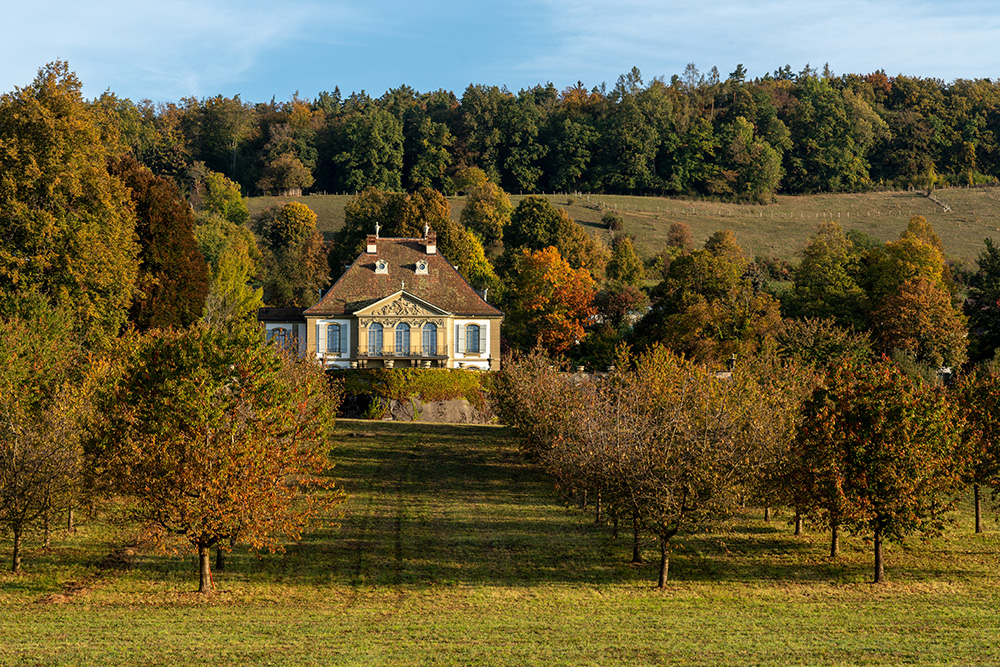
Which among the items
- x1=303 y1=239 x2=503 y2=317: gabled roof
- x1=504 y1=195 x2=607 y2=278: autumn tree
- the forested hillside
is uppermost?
the forested hillside

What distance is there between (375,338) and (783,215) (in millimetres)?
76372

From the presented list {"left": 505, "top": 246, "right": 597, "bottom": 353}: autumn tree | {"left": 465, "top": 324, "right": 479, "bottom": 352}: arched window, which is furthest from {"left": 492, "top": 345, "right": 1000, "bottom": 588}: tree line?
{"left": 505, "top": 246, "right": 597, "bottom": 353}: autumn tree

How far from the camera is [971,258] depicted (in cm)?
9231

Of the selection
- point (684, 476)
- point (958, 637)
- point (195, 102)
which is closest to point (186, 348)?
point (684, 476)

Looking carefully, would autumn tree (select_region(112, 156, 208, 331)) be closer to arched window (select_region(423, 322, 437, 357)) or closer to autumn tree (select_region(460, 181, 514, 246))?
arched window (select_region(423, 322, 437, 357))

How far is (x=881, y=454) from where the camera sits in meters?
21.8

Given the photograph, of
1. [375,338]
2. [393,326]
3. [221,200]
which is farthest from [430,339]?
[221,200]

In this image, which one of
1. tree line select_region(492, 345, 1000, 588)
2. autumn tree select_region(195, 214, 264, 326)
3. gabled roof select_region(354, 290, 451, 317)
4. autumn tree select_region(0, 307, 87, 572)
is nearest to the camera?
autumn tree select_region(0, 307, 87, 572)

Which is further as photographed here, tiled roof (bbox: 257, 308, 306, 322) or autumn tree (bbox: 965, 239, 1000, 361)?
tiled roof (bbox: 257, 308, 306, 322)

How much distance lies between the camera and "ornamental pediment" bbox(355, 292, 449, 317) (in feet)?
188

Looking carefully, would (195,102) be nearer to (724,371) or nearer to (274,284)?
(274,284)

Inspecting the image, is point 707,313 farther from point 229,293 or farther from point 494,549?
point 494,549

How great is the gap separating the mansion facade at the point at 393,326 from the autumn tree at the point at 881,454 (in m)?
36.3

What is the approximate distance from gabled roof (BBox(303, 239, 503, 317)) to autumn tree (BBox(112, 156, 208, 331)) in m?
10.7
